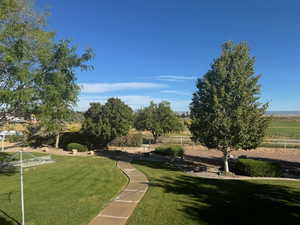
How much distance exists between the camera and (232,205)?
681 cm

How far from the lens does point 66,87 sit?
8.68 m

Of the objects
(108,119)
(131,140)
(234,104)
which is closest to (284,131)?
(131,140)

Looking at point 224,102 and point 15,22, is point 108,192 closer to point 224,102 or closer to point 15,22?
point 15,22

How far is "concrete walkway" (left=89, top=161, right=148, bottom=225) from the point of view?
5789mm

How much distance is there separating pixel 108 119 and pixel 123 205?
1705cm

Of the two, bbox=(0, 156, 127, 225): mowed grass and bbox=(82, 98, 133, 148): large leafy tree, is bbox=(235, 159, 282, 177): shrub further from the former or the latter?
bbox=(82, 98, 133, 148): large leafy tree

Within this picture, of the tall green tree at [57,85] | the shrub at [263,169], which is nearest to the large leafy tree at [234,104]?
the shrub at [263,169]

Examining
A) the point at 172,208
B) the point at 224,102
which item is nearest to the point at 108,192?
the point at 172,208

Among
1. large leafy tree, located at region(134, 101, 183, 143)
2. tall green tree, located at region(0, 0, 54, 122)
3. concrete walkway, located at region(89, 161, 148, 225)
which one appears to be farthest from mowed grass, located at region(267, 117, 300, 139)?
tall green tree, located at region(0, 0, 54, 122)

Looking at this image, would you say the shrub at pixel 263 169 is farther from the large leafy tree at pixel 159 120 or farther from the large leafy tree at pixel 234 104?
the large leafy tree at pixel 159 120

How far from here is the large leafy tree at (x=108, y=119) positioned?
23328 mm

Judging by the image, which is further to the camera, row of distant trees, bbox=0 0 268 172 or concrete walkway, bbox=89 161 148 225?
row of distant trees, bbox=0 0 268 172

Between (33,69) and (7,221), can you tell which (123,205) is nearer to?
(7,221)

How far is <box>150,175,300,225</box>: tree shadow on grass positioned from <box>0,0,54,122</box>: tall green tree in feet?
21.3
